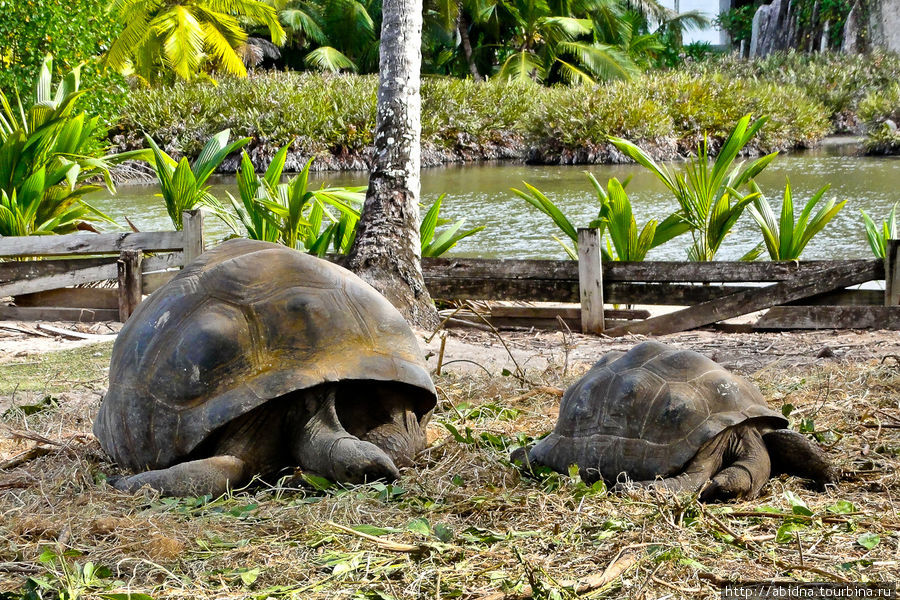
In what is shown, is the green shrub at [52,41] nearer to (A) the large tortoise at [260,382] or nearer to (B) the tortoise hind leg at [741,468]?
(A) the large tortoise at [260,382]

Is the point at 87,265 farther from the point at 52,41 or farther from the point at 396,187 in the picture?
the point at 52,41

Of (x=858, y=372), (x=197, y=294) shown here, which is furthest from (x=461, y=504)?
(x=858, y=372)

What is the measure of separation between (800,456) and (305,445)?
191cm

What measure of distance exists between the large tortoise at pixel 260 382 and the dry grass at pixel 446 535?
0.14 meters

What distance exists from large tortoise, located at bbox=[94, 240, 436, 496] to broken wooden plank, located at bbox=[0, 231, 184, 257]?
4779mm

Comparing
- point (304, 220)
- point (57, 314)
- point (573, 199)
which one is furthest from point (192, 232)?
point (573, 199)

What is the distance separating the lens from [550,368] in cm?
595

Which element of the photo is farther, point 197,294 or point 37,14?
point 37,14

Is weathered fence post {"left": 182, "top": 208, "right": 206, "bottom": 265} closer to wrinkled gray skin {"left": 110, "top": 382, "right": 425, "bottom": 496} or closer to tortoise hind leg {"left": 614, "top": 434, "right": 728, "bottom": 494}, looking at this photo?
wrinkled gray skin {"left": 110, "top": 382, "right": 425, "bottom": 496}

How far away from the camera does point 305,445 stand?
3.66 metres

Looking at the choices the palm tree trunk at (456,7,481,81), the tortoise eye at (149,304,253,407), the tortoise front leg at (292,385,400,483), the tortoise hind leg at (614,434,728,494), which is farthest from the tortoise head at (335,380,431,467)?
the palm tree trunk at (456,7,481,81)

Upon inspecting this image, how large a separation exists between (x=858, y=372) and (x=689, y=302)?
8.39ft

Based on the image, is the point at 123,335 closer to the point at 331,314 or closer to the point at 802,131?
the point at 331,314

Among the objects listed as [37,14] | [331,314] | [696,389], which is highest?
[37,14]
